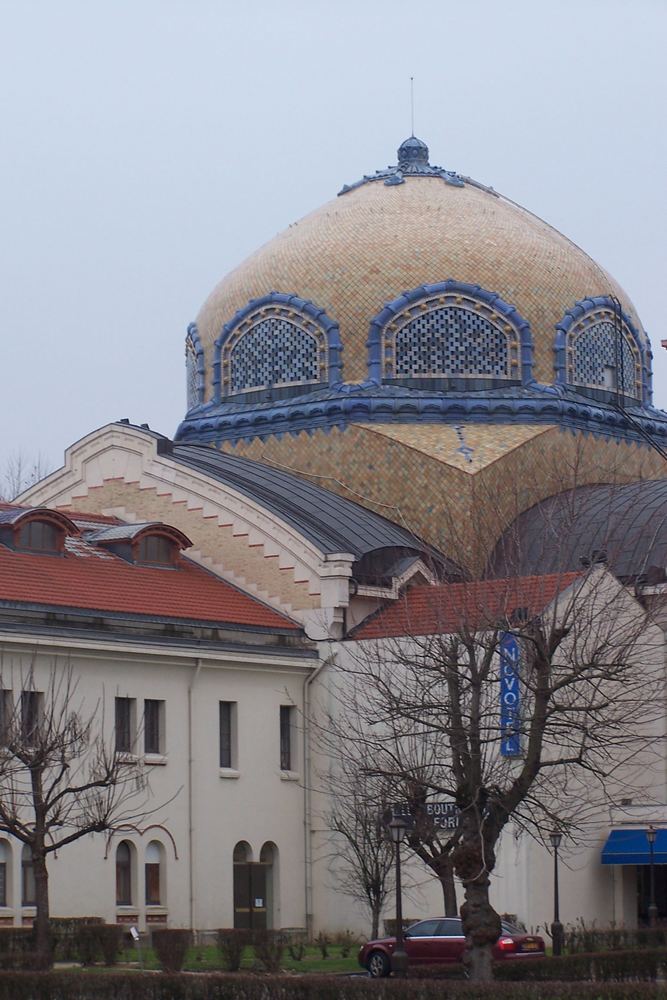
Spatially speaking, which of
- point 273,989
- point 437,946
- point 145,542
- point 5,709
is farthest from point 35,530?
point 273,989

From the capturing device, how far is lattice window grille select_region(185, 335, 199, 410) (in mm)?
58750

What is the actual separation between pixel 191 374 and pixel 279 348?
4.74 m

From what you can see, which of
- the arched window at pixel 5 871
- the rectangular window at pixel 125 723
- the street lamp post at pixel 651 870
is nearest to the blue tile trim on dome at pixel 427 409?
the rectangular window at pixel 125 723

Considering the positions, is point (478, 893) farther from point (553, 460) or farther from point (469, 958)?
point (553, 460)

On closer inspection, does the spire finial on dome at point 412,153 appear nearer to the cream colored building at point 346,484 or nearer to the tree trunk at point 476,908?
the cream colored building at point 346,484

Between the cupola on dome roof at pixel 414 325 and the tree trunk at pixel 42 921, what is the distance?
905 inches

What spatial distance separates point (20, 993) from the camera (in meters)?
27.3

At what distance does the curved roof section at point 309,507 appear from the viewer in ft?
159

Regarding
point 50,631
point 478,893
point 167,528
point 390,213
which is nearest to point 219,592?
point 167,528

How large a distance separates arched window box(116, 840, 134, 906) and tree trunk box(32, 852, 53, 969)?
9.31 meters

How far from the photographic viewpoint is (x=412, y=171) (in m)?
59.8

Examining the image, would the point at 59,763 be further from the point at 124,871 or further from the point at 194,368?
the point at 194,368

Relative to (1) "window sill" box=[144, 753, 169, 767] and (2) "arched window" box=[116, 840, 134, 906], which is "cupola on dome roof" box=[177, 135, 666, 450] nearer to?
(1) "window sill" box=[144, 753, 169, 767]

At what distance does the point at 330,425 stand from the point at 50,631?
14.9 m
